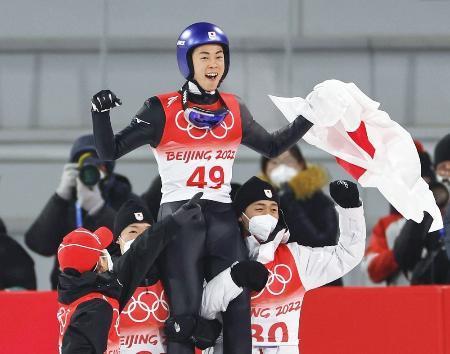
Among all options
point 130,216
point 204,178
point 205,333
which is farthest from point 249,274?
point 130,216

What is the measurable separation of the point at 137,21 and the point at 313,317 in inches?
153

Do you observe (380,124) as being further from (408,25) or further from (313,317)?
(408,25)

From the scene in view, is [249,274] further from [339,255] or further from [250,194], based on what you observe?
[339,255]

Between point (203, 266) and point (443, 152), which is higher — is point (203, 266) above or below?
below

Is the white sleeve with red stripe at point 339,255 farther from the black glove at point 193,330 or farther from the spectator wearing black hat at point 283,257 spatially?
the black glove at point 193,330

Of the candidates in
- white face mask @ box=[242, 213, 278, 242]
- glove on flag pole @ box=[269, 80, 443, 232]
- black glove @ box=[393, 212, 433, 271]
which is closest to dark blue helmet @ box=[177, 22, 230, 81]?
glove on flag pole @ box=[269, 80, 443, 232]

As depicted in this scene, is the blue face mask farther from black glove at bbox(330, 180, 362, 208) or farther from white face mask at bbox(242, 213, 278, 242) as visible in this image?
black glove at bbox(330, 180, 362, 208)

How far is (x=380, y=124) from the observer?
19.9ft

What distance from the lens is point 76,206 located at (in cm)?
739

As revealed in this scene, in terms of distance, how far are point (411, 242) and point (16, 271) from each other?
1.92 m

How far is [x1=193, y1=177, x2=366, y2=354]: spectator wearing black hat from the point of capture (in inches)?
232

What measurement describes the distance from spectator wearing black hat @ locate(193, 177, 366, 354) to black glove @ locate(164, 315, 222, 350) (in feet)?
1.01

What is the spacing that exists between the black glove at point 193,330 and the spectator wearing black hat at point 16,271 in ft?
6.14

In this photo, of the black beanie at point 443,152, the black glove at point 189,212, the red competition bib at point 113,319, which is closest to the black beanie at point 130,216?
the black glove at point 189,212
